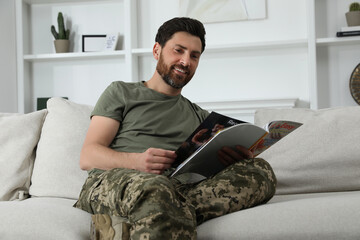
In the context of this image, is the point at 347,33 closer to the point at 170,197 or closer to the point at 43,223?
the point at 170,197

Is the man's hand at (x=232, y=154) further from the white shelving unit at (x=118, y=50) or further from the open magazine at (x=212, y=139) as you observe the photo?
the white shelving unit at (x=118, y=50)

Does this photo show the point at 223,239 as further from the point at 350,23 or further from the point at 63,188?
the point at 350,23

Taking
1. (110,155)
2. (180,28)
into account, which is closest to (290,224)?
(110,155)

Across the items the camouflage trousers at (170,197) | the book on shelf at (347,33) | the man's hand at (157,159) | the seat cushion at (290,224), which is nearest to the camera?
the camouflage trousers at (170,197)

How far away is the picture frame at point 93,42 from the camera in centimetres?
362

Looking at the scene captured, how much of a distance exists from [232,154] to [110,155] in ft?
1.30

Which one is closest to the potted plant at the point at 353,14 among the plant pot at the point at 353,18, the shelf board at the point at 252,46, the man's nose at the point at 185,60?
the plant pot at the point at 353,18

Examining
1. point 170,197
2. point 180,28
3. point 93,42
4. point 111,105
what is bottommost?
point 170,197

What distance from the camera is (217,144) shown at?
4.34 feet

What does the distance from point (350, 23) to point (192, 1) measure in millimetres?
1131

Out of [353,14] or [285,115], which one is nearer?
[285,115]

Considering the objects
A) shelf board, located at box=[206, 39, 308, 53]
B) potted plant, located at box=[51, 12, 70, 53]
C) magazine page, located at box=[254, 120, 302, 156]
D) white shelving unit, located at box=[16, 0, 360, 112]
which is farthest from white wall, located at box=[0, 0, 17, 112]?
magazine page, located at box=[254, 120, 302, 156]

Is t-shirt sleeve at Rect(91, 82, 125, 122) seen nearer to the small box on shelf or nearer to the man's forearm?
the man's forearm

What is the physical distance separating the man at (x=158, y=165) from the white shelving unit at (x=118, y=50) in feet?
5.00
